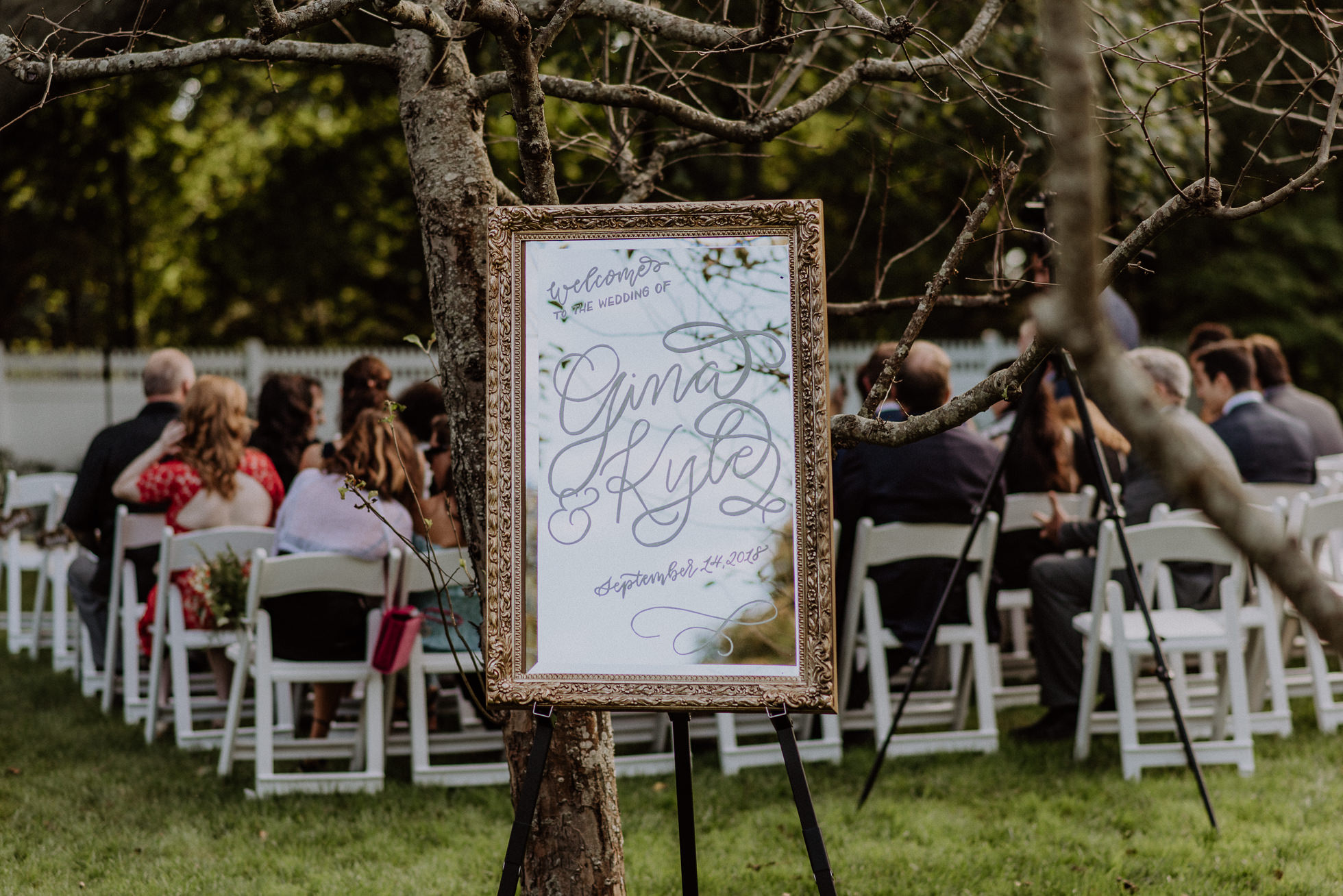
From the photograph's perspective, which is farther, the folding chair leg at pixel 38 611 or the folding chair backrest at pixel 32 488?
the folding chair backrest at pixel 32 488

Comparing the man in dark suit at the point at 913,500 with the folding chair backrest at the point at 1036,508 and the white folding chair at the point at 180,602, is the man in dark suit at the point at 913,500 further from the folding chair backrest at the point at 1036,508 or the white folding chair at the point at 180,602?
the white folding chair at the point at 180,602

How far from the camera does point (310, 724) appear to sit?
5.50 meters

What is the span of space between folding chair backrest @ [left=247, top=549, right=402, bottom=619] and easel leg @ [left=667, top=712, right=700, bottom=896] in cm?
222

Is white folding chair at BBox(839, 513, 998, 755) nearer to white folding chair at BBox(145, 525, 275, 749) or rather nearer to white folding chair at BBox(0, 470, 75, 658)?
white folding chair at BBox(145, 525, 275, 749)

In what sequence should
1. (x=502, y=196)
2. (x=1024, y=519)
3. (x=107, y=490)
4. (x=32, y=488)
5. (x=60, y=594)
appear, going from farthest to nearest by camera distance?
(x=32, y=488) < (x=60, y=594) < (x=107, y=490) < (x=1024, y=519) < (x=502, y=196)

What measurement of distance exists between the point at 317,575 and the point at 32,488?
3940 mm

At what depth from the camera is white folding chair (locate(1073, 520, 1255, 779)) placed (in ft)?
14.6

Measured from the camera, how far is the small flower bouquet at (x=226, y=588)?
474 cm

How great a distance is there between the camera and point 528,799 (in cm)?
228

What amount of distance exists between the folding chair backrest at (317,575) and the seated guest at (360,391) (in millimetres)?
565

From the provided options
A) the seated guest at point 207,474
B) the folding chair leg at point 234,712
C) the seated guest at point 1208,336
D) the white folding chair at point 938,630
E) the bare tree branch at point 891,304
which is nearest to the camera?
the bare tree branch at point 891,304

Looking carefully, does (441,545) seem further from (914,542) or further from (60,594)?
(60,594)

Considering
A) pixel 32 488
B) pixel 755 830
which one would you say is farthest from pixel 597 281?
pixel 32 488

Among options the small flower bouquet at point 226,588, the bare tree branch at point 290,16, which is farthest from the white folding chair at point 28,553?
the bare tree branch at point 290,16
